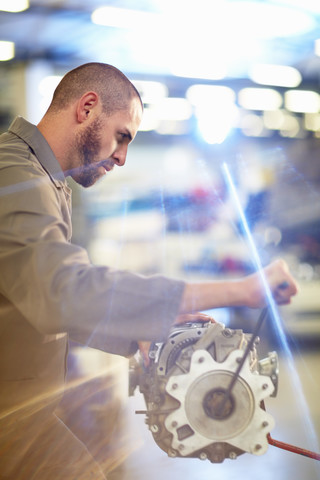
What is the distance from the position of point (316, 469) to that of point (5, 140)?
1.05m

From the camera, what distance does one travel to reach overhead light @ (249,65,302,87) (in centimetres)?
328

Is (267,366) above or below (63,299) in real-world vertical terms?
below

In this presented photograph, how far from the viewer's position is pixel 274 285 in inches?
27.3

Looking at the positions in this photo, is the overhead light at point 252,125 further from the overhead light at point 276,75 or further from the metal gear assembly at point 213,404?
the metal gear assembly at point 213,404

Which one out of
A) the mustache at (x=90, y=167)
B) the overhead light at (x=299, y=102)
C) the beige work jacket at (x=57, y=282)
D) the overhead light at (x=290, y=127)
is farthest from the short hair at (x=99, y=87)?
the overhead light at (x=299, y=102)

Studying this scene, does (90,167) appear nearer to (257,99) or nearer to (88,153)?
(88,153)

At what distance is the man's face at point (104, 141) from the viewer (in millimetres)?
941

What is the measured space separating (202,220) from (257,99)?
4.45 ft

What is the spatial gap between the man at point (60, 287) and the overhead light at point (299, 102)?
2768 millimetres

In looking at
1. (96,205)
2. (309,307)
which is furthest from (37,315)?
(309,307)

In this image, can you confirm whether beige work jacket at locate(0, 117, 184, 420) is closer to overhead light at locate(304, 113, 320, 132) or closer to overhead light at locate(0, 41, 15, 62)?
overhead light at locate(0, 41, 15, 62)

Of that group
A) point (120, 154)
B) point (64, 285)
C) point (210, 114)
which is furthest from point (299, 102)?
point (64, 285)

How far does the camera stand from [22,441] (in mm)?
944

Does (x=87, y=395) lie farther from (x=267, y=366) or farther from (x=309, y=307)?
(x=309, y=307)
